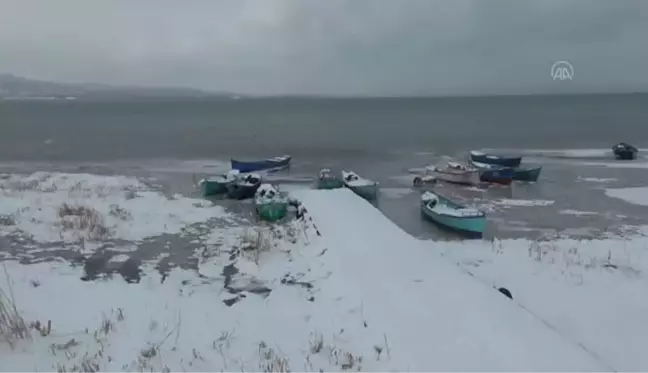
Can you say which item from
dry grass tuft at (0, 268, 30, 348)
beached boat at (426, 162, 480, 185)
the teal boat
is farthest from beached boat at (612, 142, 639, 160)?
dry grass tuft at (0, 268, 30, 348)

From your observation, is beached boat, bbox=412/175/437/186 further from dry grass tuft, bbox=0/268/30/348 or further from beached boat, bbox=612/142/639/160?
dry grass tuft, bbox=0/268/30/348

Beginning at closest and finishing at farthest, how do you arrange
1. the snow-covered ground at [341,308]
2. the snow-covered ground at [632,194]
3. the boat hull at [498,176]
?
1. the snow-covered ground at [341,308]
2. the snow-covered ground at [632,194]
3. the boat hull at [498,176]

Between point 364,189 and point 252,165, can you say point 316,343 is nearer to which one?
point 364,189

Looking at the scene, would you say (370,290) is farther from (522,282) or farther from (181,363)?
(522,282)

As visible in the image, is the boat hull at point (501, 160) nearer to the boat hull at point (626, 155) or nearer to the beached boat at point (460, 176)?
the beached boat at point (460, 176)

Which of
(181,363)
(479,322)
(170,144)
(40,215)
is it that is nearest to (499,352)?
(479,322)

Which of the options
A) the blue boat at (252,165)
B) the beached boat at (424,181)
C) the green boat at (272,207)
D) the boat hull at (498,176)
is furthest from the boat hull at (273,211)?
the blue boat at (252,165)
